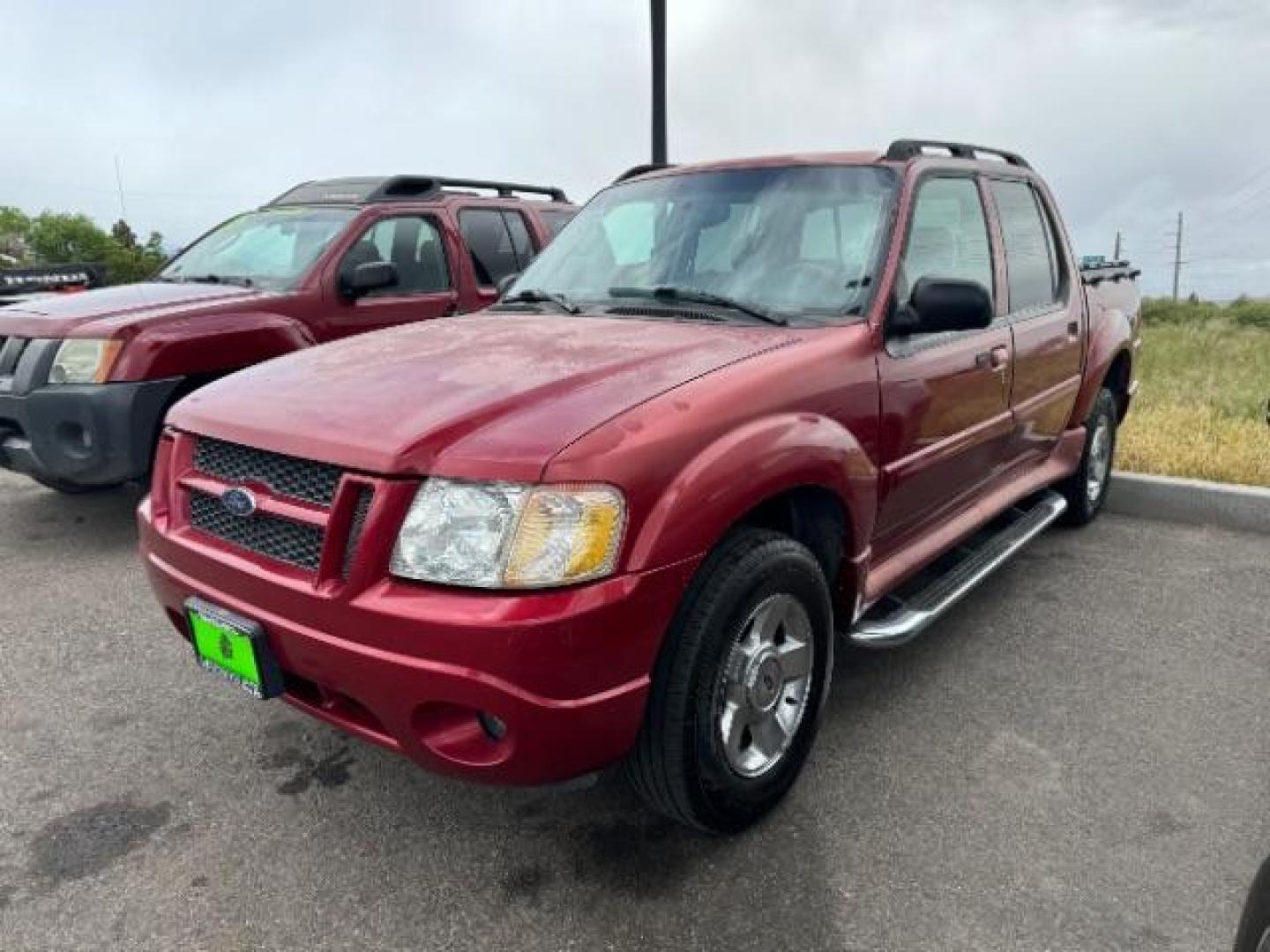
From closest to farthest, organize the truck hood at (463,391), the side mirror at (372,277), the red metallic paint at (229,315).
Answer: the truck hood at (463,391), the red metallic paint at (229,315), the side mirror at (372,277)

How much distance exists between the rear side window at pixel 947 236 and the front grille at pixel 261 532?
192cm

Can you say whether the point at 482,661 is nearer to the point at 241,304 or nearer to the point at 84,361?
the point at 84,361

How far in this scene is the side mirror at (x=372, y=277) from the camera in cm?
520

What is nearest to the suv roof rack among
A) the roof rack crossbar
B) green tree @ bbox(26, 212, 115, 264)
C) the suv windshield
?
the roof rack crossbar

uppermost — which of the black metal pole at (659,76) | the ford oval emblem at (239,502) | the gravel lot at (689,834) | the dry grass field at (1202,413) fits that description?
the black metal pole at (659,76)

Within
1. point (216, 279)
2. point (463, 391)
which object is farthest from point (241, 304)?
point (463, 391)

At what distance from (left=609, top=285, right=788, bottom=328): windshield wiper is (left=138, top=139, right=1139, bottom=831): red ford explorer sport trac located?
0.4 inches

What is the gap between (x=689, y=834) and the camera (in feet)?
8.32

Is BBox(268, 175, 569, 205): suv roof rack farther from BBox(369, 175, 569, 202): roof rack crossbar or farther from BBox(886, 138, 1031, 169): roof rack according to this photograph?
BBox(886, 138, 1031, 169): roof rack

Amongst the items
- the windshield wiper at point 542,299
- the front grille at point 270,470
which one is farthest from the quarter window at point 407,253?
the front grille at point 270,470

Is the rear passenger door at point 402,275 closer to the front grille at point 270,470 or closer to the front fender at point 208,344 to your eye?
the front fender at point 208,344

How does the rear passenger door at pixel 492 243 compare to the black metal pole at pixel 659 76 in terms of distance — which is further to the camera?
the black metal pole at pixel 659 76

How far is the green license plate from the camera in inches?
87.5

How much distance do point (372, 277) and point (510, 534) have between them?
3.65 m
